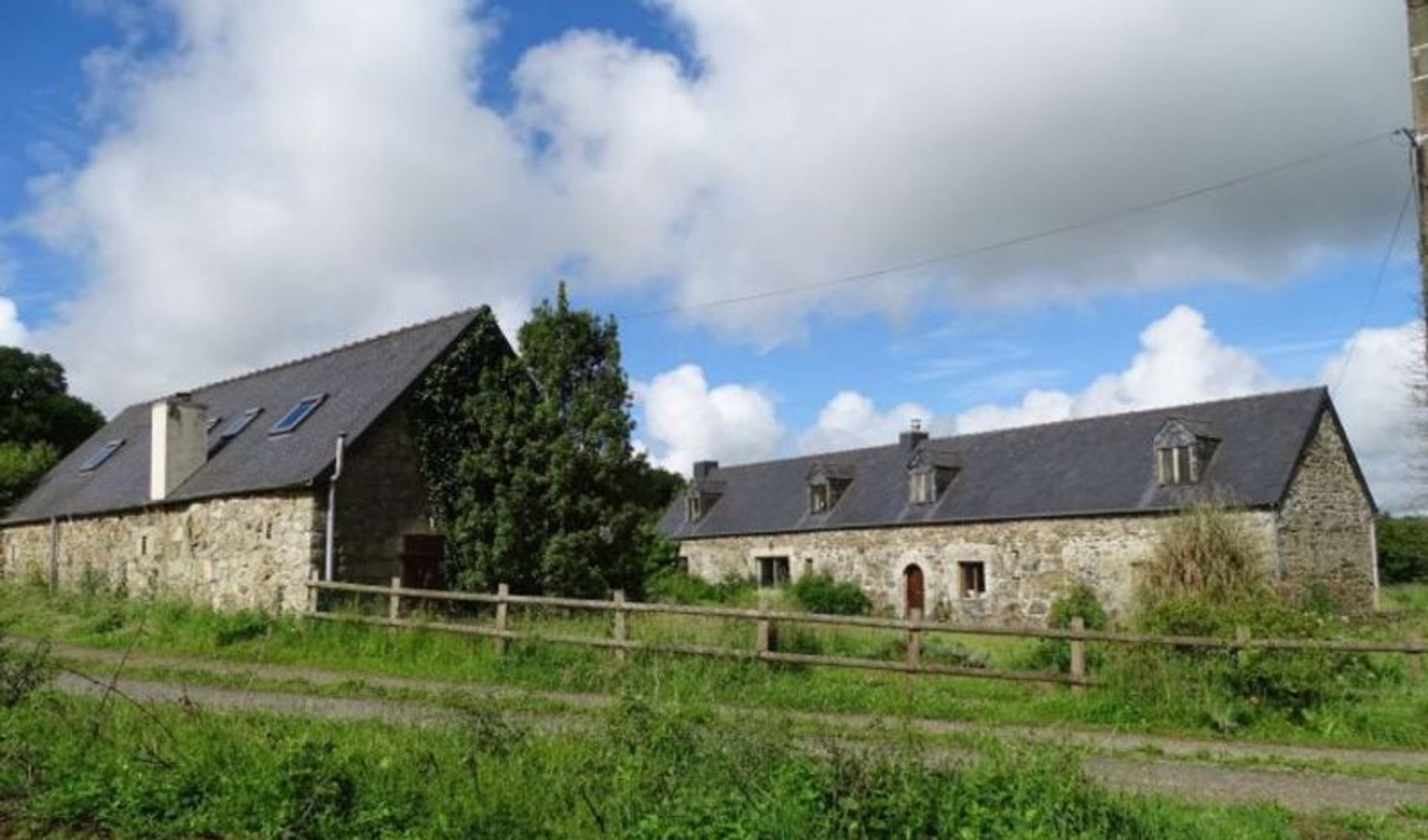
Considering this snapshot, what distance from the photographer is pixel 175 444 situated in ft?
73.3

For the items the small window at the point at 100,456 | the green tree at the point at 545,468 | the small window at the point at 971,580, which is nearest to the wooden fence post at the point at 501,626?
the green tree at the point at 545,468

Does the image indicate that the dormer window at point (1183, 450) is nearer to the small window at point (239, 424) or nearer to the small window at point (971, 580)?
the small window at point (971, 580)

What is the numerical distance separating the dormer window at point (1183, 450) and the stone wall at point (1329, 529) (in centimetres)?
231

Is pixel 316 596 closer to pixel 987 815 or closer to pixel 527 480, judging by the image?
pixel 527 480

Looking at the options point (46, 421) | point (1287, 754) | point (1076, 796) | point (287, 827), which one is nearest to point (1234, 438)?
point (1287, 754)

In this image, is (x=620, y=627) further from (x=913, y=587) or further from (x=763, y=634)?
(x=913, y=587)

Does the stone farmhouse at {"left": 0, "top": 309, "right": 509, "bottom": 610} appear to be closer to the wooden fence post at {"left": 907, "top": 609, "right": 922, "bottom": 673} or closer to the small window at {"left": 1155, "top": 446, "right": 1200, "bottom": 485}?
the wooden fence post at {"left": 907, "top": 609, "right": 922, "bottom": 673}

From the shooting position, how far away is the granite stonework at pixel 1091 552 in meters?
27.3

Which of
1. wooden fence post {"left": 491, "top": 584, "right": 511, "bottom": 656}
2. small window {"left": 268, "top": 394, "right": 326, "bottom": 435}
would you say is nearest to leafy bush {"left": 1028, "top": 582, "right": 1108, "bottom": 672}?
wooden fence post {"left": 491, "top": 584, "right": 511, "bottom": 656}

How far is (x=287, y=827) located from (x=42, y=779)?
2.06m

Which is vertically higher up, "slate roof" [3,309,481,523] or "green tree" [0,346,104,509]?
"green tree" [0,346,104,509]

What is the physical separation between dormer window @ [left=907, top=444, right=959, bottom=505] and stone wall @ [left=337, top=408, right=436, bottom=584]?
19342mm

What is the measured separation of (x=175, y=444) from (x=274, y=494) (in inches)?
186

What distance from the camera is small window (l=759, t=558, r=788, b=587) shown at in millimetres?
39844
